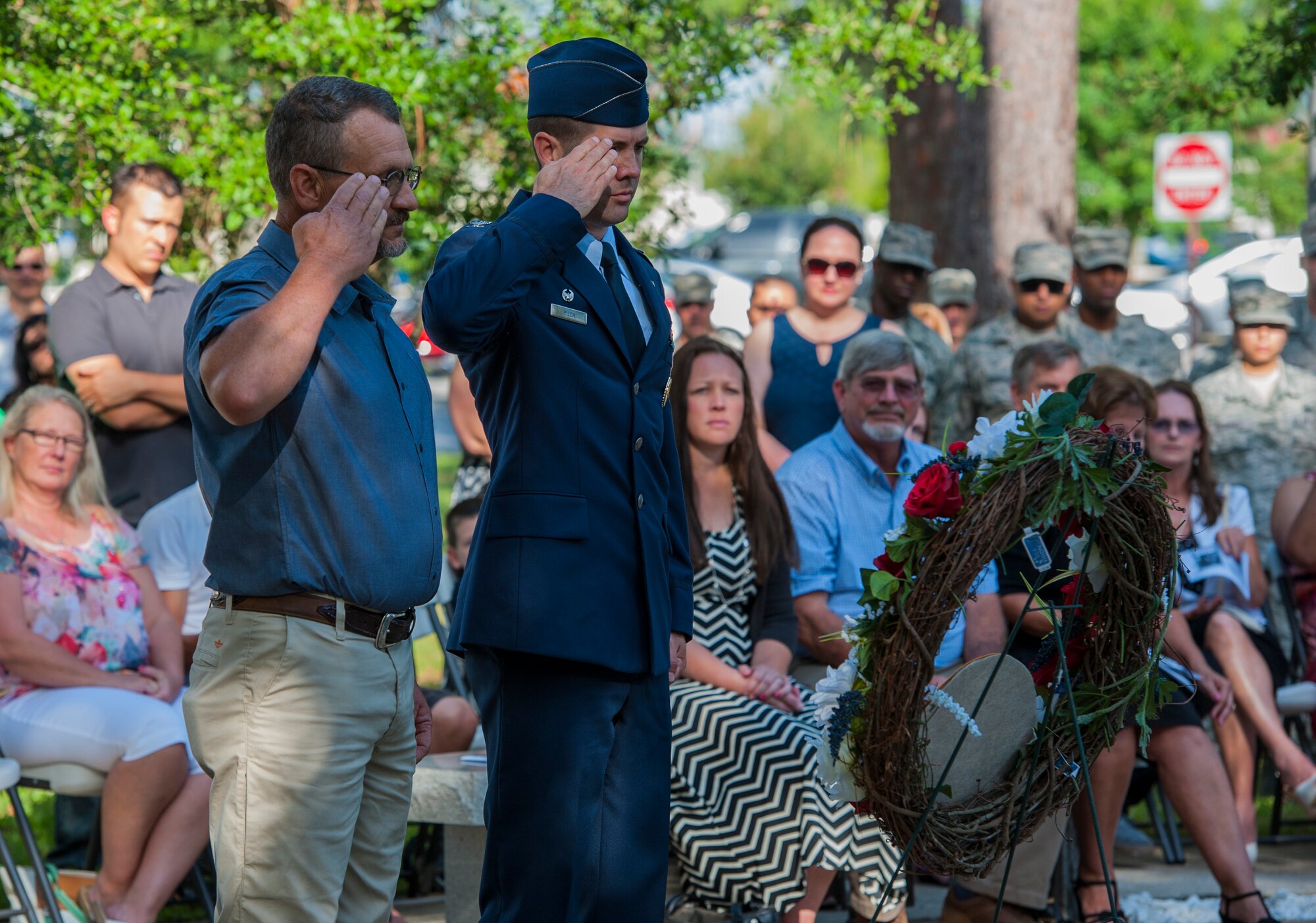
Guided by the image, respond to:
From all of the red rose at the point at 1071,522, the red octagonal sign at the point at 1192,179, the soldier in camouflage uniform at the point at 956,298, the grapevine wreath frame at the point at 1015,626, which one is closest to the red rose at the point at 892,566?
the grapevine wreath frame at the point at 1015,626

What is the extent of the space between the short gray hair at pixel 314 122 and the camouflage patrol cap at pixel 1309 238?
516 centimetres

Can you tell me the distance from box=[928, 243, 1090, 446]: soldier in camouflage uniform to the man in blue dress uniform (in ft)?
11.9

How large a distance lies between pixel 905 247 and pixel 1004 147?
2.93 metres

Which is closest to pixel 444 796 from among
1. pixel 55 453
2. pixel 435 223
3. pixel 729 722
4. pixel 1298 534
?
pixel 729 722

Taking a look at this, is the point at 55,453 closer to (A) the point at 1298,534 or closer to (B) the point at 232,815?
(B) the point at 232,815

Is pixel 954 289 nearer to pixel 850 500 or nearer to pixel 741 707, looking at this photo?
pixel 850 500

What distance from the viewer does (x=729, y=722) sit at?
13.8ft

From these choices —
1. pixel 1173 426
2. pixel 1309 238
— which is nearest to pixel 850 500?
pixel 1173 426

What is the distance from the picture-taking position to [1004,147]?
29.3 ft

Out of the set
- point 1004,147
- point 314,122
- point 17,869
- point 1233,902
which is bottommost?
point 1233,902

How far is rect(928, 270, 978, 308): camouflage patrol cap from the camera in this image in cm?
805

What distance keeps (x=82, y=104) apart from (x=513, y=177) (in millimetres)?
1616

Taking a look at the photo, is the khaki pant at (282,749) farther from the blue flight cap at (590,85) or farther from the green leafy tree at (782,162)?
the green leafy tree at (782,162)

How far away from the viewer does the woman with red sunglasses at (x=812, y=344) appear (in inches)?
221
